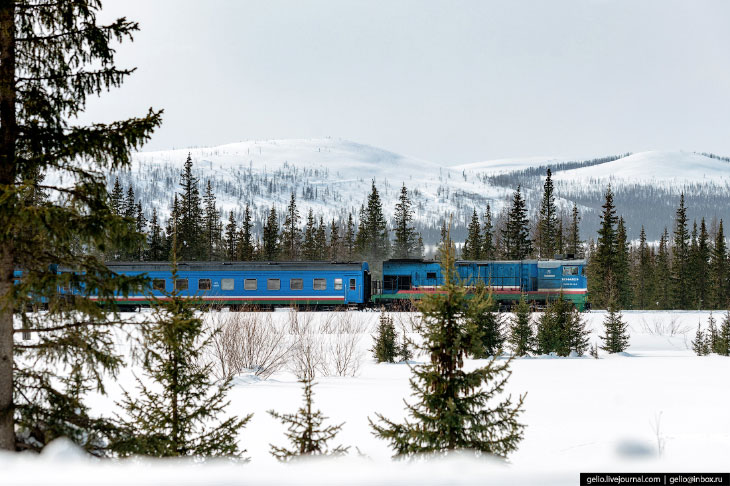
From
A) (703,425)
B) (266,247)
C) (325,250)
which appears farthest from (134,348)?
(325,250)

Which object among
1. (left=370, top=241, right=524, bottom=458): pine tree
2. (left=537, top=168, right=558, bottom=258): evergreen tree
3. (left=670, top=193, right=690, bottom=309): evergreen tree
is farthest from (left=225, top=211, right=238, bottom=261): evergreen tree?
(left=370, top=241, right=524, bottom=458): pine tree

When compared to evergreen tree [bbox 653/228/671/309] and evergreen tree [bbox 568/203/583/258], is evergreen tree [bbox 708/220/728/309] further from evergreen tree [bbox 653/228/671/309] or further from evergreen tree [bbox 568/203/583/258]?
evergreen tree [bbox 568/203/583/258]

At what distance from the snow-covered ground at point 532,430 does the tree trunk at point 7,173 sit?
23.1 inches

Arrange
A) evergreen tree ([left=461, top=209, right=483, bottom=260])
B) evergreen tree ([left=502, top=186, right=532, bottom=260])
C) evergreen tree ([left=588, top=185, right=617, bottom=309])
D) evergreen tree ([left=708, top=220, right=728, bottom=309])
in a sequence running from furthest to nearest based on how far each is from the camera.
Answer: evergreen tree ([left=461, top=209, right=483, bottom=260])
evergreen tree ([left=708, top=220, right=728, bottom=309])
evergreen tree ([left=502, top=186, right=532, bottom=260])
evergreen tree ([left=588, top=185, right=617, bottom=309])

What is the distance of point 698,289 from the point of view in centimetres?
6800

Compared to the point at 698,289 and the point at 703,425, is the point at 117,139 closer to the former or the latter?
the point at 703,425

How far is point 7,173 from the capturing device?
19.4 ft

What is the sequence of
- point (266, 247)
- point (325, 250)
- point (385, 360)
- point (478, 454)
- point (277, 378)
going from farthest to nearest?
point (325, 250)
point (266, 247)
point (385, 360)
point (277, 378)
point (478, 454)

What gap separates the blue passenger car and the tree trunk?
86.8 ft

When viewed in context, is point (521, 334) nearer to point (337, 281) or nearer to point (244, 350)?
point (337, 281)

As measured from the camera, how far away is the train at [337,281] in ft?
106

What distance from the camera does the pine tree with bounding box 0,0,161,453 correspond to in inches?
223

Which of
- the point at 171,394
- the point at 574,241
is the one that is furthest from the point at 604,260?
the point at 171,394

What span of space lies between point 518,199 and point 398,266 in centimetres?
3045
